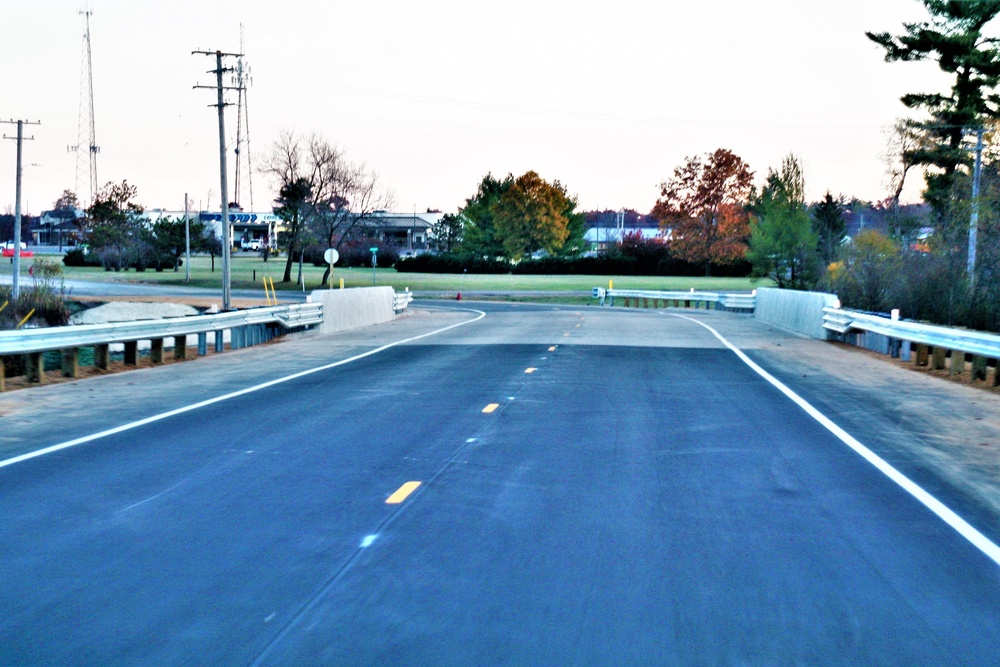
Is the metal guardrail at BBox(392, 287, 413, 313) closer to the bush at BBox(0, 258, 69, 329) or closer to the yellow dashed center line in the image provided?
the bush at BBox(0, 258, 69, 329)

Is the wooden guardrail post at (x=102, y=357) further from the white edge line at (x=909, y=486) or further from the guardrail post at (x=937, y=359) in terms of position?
the guardrail post at (x=937, y=359)

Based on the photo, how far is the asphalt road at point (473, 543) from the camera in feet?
18.0

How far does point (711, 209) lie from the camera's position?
112312 mm

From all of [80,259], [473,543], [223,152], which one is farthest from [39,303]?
[80,259]

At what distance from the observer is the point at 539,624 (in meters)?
5.72

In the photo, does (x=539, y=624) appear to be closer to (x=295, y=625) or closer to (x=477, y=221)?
(x=295, y=625)

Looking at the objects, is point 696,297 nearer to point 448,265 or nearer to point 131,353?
point 131,353

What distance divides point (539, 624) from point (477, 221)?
134 m

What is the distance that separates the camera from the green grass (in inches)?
3693

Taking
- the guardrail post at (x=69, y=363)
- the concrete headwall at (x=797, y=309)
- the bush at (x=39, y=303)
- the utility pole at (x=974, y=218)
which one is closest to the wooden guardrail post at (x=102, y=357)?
the guardrail post at (x=69, y=363)

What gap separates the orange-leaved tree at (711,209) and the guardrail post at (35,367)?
320 ft

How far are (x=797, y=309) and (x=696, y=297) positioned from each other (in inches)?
1130

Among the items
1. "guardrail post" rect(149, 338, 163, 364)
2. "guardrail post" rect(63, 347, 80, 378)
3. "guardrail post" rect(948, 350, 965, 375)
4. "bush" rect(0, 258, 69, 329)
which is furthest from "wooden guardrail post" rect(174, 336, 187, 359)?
"bush" rect(0, 258, 69, 329)

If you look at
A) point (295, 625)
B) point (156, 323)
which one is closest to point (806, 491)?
point (295, 625)
